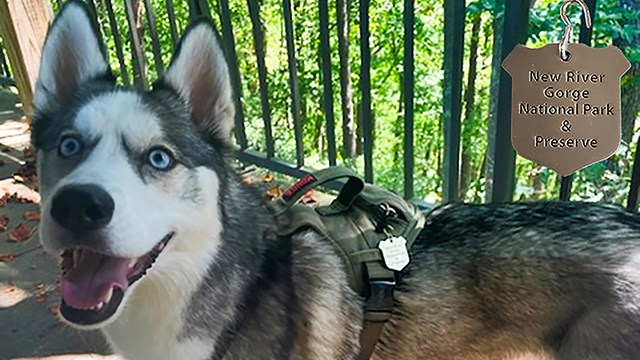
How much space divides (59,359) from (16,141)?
2.70m

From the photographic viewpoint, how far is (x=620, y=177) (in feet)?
13.6

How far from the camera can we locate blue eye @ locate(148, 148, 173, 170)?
160 centimetres

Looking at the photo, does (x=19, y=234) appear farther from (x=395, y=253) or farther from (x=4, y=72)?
(x=4, y=72)

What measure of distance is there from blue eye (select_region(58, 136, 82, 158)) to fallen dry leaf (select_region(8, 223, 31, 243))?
2228 millimetres

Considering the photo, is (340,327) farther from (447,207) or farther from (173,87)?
(173,87)

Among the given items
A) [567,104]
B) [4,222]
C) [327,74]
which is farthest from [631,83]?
[4,222]

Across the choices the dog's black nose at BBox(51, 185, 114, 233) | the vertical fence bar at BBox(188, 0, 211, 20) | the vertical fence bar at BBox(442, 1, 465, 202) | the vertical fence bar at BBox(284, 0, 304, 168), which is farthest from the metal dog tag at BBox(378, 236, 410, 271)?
the vertical fence bar at BBox(188, 0, 211, 20)

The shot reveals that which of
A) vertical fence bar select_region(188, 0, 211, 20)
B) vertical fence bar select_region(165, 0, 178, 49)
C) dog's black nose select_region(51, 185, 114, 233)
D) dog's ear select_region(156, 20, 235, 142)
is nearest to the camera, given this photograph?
dog's black nose select_region(51, 185, 114, 233)

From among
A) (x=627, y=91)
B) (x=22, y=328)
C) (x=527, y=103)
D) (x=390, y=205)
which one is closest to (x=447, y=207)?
(x=390, y=205)

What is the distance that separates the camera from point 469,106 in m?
6.19

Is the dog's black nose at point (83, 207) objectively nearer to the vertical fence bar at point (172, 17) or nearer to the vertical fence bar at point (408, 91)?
the vertical fence bar at point (408, 91)

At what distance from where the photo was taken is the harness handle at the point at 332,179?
1959 mm

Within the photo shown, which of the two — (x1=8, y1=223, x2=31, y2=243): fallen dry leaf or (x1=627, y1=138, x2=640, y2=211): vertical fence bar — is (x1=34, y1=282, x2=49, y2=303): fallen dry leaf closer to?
(x1=8, y1=223, x2=31, y2=243): fallen dry leaf

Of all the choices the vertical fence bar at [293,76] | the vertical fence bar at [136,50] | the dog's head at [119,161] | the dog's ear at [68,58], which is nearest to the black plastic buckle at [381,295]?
the dog's head at [119,161]
